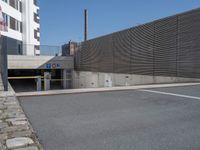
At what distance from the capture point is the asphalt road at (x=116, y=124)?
11.4 feet

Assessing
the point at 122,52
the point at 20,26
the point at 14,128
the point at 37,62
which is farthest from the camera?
the point at 20,26

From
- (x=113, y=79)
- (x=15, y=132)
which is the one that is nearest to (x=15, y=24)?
(x=113, y=79)

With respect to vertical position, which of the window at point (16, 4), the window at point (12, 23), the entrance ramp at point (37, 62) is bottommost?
the entrance ramp at point (37, 62)

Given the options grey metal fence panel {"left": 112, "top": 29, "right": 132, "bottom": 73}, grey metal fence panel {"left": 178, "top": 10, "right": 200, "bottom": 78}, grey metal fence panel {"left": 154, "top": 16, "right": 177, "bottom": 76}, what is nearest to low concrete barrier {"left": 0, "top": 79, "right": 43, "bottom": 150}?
grey metal fence panel {"left": 178, "top": 10, "right": 200, "bottom": 78}

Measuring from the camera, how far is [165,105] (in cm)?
646

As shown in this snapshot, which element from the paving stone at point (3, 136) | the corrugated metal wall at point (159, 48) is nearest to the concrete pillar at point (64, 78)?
the corrugated metal wall at point (159, 48)

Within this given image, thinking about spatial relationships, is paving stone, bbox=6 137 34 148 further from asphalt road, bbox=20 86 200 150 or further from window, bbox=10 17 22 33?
window, bbox=10 17 22 33

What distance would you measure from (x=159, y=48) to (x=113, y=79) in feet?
24.6

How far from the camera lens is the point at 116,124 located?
4.52m

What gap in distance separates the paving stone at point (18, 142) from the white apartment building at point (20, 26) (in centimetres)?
2470

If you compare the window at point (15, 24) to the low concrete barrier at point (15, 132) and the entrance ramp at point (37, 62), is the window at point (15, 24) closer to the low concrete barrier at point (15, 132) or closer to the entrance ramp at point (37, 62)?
the entrance ramp at point (37, 62)

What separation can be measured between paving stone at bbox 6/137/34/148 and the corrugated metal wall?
13753mm

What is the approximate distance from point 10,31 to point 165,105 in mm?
27231

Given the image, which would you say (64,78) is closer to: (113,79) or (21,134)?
(113,79)
